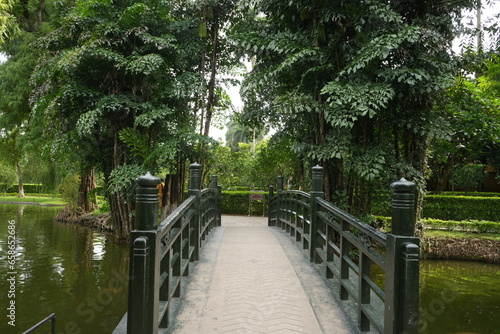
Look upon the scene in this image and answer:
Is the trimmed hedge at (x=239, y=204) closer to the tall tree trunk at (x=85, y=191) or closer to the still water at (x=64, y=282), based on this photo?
the tall tree trunk at (x=85, y=191)

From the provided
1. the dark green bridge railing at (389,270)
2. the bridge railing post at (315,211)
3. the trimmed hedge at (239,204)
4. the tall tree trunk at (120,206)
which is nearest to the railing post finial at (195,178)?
the bridge railing post at (315,211)

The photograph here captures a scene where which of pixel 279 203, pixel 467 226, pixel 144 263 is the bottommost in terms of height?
pixel 467 226

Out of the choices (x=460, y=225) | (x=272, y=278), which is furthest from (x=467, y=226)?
(x=272, y=278)

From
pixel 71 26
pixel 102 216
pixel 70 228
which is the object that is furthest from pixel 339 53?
pixel 70 228

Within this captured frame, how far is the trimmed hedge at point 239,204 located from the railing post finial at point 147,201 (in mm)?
16332

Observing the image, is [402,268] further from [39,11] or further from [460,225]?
[39,11]

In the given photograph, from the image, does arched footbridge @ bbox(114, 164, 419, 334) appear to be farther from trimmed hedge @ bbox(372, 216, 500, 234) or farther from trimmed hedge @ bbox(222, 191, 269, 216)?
trimmed hedge @ bbox(222, 191, 269, 216)

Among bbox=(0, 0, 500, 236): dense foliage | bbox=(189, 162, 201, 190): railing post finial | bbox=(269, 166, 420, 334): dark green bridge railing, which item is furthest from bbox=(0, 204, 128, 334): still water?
bbox=(269, 166, 420, 334): dark green bridge railing

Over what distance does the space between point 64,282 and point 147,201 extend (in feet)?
24.5

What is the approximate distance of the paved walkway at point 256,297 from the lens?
353 centimetres

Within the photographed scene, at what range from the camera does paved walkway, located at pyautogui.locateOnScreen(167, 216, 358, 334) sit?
11.6 feet

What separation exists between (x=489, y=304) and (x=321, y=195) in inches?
224

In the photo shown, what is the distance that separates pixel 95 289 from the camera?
8.22m

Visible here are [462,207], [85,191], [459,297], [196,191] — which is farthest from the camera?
[85,191]
